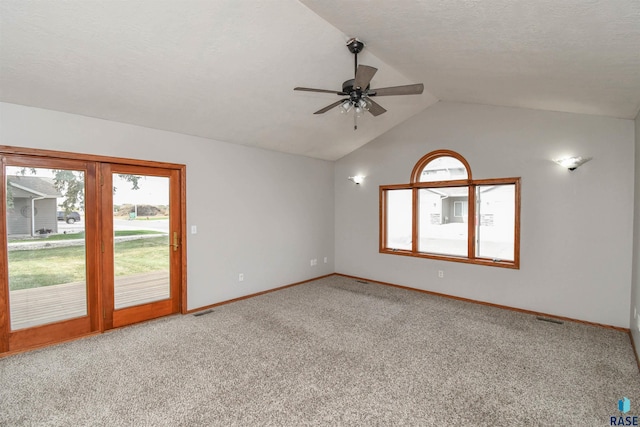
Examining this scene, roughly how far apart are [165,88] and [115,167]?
51.1 inches

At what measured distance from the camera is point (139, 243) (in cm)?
390

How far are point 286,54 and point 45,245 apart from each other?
343 centimetres

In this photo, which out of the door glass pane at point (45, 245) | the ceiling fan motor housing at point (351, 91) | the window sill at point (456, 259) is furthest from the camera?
the window sill at point (456, 259)

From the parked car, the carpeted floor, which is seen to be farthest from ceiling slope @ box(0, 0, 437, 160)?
the carpeted floor

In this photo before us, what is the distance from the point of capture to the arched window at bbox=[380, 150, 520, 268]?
4.50m

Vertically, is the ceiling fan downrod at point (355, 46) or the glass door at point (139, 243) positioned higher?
the ceiling fan downrod at point (355, 46)

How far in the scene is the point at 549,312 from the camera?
4070 mm

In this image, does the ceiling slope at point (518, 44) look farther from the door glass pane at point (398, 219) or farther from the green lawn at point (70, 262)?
the green lawn at point (70, 262)

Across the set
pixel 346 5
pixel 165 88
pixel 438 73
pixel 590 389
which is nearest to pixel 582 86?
pixel 438 73

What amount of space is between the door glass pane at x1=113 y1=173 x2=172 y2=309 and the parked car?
14.6 inches

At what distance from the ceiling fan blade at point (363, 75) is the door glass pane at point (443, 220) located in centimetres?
319

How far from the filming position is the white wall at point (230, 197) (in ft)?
10.8

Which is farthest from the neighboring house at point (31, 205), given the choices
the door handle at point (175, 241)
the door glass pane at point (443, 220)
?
the door glass pane at point (443, 220)

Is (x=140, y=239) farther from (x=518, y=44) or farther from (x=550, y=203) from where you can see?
(x=550, y=203)
